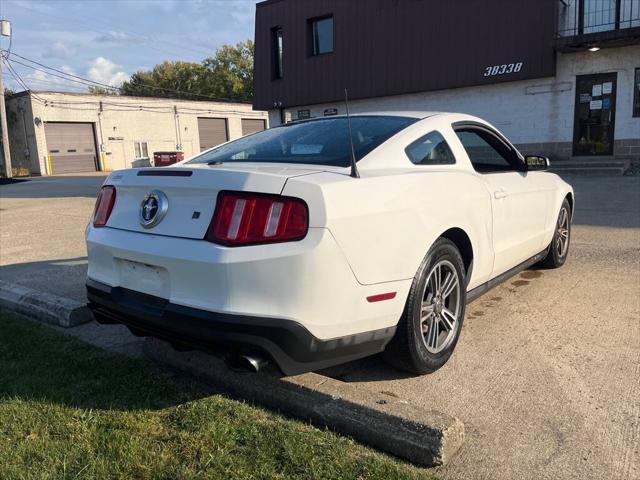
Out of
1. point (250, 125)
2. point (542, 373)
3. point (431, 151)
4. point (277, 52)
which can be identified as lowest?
point (542, 373)

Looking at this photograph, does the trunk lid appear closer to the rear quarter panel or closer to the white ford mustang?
the white ford mustang

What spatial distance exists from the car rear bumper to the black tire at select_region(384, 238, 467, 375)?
140 mm

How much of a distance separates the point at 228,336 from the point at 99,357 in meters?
1.56

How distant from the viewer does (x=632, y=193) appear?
10.8 m

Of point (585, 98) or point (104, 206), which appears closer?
point (104, 206)

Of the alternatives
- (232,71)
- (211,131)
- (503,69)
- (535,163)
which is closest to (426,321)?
(535,163)

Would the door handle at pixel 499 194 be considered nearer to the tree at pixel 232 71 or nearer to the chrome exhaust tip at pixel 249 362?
the chrome exhaust tip at pixel 249 362

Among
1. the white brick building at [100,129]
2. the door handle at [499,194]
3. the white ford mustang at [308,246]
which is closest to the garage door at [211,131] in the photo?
the white brick building at [100,129]

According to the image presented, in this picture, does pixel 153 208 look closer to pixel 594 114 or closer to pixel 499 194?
pixel 499 194

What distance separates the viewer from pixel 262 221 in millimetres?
2389

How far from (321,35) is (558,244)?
65.0ft

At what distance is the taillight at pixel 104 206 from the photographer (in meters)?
3.07

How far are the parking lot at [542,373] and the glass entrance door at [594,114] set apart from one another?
39.5 ft

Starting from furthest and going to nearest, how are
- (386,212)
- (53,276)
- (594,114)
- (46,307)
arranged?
(594,114) < (53,276) < (46,307) < (386,212)
